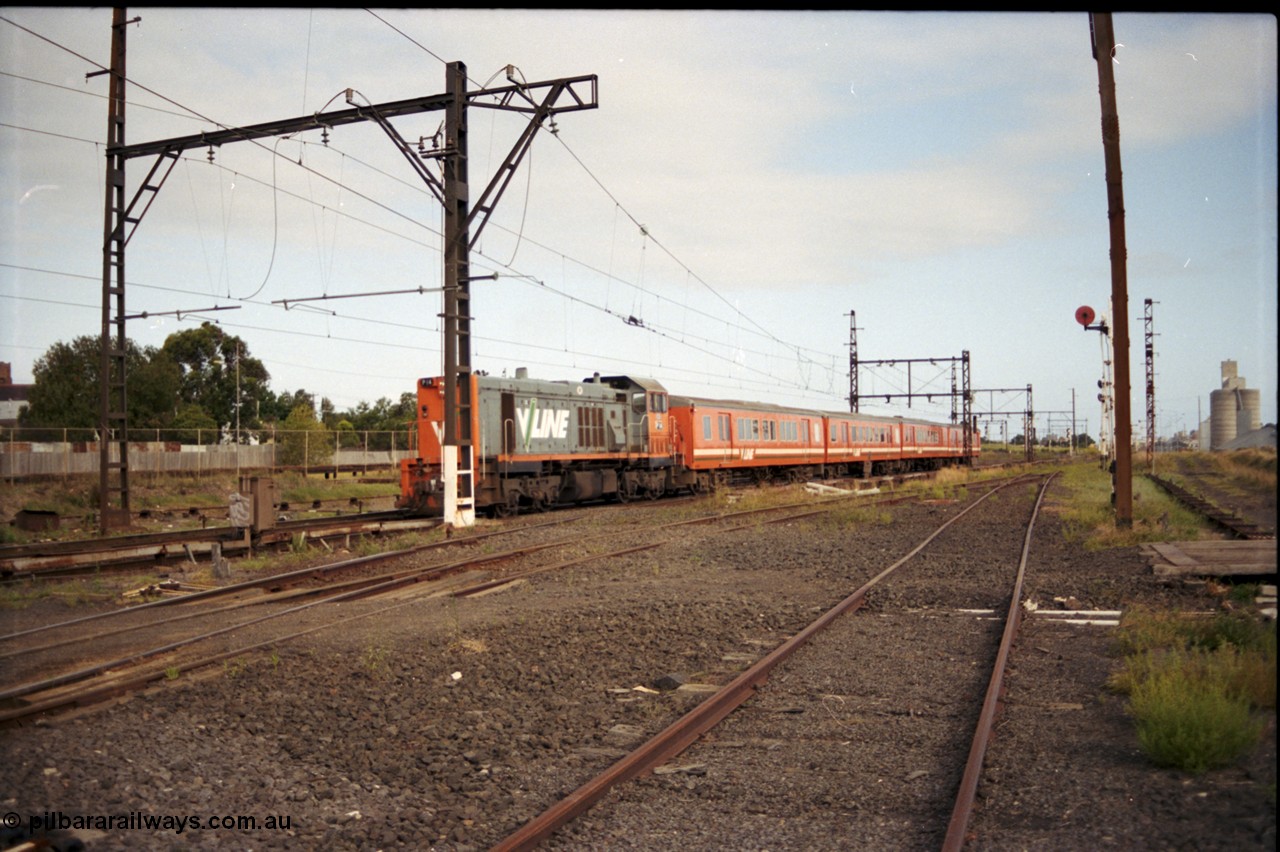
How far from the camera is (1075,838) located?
169 inches

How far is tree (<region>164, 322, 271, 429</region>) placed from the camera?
242 ft

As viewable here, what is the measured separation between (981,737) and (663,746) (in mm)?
1851

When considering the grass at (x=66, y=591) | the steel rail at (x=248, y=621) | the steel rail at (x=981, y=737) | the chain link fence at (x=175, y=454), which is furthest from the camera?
the chain link fence at (x=175, y=454)

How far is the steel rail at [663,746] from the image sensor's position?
4.30 meters

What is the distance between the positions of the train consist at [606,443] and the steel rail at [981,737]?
543 inches

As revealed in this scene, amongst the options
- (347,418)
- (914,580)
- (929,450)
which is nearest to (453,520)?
(914,580)

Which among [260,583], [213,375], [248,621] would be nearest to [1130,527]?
[260,583]

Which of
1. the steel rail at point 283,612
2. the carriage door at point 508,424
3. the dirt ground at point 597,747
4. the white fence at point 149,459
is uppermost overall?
the carriage door at point 508,424

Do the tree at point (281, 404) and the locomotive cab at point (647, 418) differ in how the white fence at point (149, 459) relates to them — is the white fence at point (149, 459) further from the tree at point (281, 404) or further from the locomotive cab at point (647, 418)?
the tree at point (281, 404)

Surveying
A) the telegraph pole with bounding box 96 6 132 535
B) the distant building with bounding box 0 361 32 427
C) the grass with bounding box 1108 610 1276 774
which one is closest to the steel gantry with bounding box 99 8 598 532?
the telegraph pole with bounding box 96 6 132 535

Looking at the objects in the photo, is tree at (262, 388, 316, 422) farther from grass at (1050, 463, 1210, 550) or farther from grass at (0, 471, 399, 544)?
grass at (1050, 463, 1210, 550)

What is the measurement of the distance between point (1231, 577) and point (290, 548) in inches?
525

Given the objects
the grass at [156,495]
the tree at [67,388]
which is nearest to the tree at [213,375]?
the tree at [67,388]

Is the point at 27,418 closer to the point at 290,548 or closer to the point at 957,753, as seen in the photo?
the point at 290,548
